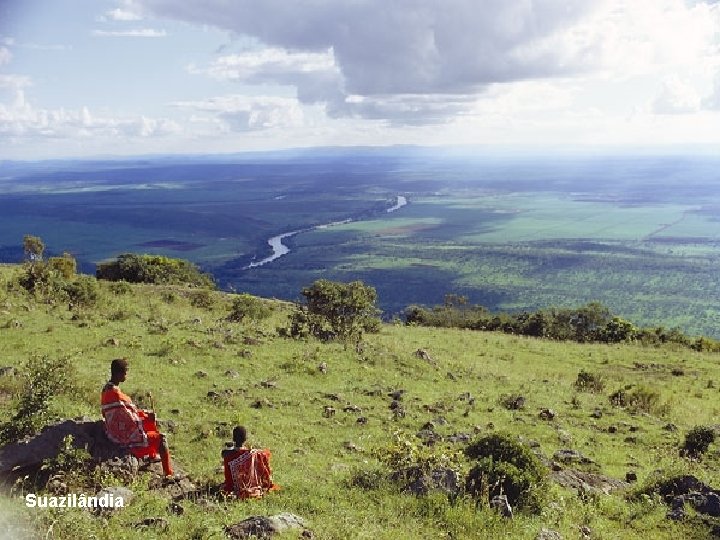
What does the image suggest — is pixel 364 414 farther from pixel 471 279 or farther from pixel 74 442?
pixel 471 279

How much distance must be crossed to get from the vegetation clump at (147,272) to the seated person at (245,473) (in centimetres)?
3591

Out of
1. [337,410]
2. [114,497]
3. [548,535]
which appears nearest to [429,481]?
[548,535]

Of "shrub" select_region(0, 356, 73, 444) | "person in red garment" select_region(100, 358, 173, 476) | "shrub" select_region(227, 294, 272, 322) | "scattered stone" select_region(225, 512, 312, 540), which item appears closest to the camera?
"scattered stone" select_region(225, 512, 312, 540)

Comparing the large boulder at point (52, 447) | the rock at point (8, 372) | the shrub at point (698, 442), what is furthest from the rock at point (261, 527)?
the shrub at point (698, 442)

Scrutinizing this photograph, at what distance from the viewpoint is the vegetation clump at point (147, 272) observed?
4669 cm

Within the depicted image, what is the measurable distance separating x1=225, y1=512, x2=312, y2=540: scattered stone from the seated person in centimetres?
128

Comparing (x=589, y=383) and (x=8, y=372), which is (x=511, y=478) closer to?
(x=8, y=372)

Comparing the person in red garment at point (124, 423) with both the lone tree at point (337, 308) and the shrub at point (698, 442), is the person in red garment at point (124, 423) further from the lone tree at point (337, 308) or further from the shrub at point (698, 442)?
the lone tree at point (337, 308)

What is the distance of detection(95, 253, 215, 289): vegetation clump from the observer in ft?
153

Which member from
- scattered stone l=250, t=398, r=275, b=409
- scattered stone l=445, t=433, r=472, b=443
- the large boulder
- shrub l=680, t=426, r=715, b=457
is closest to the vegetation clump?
scattered stone l=250, t=398, r=275, b=409

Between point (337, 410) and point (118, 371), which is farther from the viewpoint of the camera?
point (337, 410)

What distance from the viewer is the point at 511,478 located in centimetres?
1034

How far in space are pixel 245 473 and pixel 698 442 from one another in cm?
1181

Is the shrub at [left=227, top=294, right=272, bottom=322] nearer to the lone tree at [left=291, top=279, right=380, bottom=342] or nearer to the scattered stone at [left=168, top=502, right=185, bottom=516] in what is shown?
the lone tree at [left=291, top=279, right=380, bottom=342]
